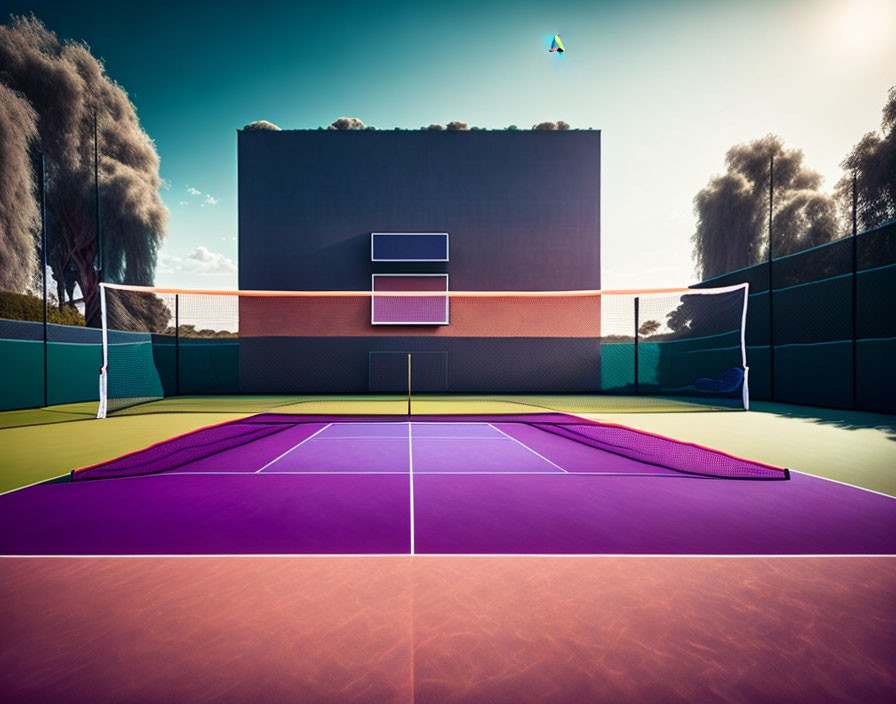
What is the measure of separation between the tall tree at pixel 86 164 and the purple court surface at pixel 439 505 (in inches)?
653

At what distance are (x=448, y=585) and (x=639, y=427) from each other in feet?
22.2

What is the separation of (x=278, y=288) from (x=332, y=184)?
15.0 ft

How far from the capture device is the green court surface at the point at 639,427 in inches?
201

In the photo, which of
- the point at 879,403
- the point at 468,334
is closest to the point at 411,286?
the point at 468,334

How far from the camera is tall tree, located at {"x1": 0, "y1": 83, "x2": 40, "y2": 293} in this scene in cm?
1251

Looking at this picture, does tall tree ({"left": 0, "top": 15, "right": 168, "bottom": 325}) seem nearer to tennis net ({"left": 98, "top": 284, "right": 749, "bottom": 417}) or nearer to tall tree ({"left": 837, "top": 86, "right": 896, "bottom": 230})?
tennis net ({"left": 98, "top": 284, "right": 749, "bottom": 417})

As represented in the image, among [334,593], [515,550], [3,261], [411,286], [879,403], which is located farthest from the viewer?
[411,286]

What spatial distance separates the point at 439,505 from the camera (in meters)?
3.64

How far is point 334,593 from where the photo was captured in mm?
2236

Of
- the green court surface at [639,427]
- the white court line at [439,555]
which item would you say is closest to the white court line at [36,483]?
the green court surface at [639,427]

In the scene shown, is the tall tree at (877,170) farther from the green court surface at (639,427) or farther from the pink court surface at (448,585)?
the pink court surface at (448,585)

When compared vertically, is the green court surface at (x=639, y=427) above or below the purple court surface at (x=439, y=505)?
below

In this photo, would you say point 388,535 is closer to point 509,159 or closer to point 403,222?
point 403,222

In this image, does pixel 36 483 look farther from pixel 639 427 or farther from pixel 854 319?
pixel 854 319
